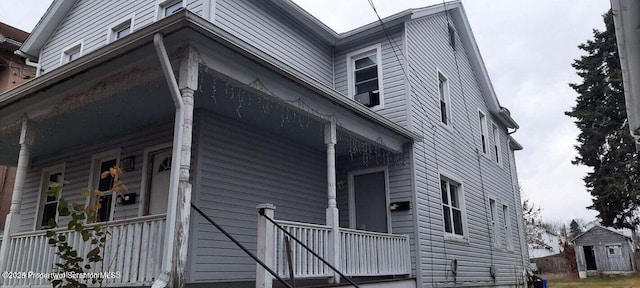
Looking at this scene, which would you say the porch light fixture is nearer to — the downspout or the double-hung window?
the double-hung window

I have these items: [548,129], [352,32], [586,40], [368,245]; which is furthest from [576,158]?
[368,245]

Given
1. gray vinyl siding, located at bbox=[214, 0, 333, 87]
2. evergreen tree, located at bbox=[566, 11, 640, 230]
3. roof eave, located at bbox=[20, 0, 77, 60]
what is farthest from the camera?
evergreen tree, located at bbox=[566, 11, 640, 230]

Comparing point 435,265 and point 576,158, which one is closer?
point 435,265

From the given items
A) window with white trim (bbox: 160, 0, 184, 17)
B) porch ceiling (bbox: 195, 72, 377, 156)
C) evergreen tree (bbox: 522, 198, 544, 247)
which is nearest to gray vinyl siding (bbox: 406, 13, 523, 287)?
porch ceiling (bbox: 195, 72, 377, 156)

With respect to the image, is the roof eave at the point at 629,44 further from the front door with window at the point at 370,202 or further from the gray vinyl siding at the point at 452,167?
the front door with window at the point at 370,202

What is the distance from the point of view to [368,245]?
288 inches

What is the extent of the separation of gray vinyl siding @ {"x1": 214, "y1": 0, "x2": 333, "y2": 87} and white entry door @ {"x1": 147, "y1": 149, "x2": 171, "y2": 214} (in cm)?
257

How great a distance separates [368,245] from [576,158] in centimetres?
2291

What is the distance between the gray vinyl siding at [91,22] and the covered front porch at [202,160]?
8.40 feet

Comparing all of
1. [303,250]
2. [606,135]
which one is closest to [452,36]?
[303,250]

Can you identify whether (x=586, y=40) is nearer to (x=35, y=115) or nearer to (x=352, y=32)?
(x=352, y=32)

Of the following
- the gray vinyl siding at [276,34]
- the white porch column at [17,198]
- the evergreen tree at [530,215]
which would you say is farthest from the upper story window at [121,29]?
the evergreen tree at [530,215]

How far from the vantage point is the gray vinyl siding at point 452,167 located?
9.25 m

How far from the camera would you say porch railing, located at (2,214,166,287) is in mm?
4750
